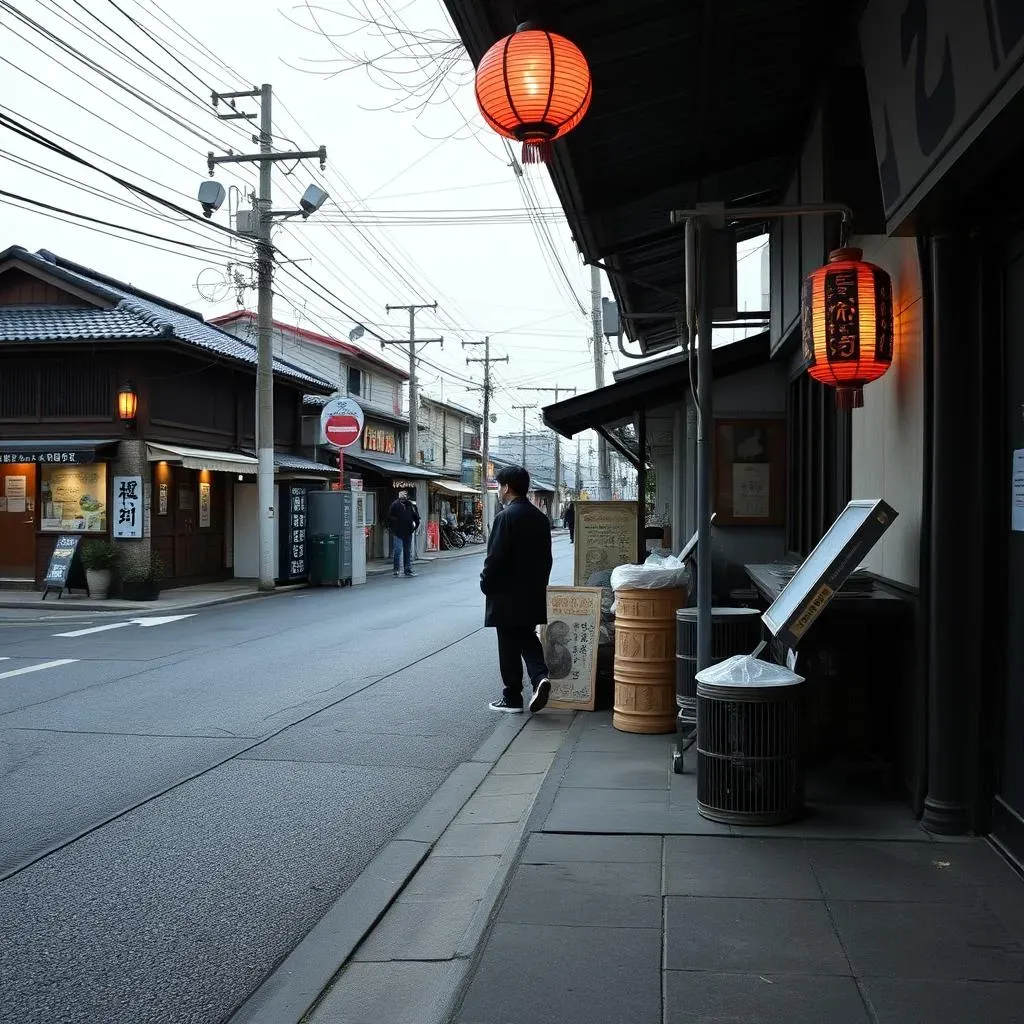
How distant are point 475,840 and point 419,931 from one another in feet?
3.99

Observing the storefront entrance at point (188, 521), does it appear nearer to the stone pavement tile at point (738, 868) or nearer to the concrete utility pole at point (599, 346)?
the concrete utility pole at point (599, 346)

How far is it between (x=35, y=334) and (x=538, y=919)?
19.2 m

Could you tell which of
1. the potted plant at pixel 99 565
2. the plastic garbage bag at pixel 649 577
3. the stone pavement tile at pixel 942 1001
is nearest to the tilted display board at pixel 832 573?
the stone pavement tile at pixel 942 1001

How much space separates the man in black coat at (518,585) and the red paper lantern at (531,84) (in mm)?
3379

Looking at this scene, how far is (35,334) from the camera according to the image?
1988 centimetres

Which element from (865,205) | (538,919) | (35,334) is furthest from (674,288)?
(35,334)

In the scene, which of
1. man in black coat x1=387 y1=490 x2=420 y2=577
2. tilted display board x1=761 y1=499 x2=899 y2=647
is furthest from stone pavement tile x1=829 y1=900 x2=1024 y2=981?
man in black coat x1=387 y1=490 x2=420 y2=577

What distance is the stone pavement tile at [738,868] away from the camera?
4168 mm

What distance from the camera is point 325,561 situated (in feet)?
76.0

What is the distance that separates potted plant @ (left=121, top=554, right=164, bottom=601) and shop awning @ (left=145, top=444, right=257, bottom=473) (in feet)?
7.12

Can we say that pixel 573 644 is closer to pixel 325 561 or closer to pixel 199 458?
pixel 199 458

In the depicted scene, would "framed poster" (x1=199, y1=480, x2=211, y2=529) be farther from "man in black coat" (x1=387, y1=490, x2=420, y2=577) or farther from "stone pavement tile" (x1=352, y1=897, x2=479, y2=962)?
"stone pavement tile" (x1=352, y1=897, x2=479, y2=962)

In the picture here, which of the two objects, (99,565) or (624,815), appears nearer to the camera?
(624,815)

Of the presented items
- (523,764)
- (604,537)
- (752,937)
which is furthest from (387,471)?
(752,937)
